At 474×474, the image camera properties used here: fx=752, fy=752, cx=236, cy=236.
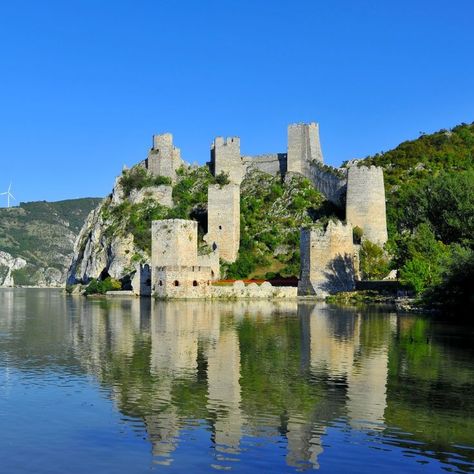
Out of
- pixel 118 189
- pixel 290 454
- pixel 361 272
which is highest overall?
pixel 118 189

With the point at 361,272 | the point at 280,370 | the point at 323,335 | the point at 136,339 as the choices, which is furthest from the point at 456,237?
the point at 280,370

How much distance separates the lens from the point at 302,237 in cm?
4478

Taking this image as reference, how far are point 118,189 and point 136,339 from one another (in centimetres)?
4007

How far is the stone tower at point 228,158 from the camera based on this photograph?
60.8m

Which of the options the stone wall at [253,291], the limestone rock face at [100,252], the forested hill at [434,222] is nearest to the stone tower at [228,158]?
the limestone rock face at [100,252]

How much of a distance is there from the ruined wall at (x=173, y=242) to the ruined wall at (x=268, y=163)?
15600mm

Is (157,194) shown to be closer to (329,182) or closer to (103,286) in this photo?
(103,286)

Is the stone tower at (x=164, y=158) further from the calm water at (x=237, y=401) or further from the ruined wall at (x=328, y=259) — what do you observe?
the calm water at (x=237, y=401)

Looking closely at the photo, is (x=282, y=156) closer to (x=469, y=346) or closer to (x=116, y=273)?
(x=116, y=273)

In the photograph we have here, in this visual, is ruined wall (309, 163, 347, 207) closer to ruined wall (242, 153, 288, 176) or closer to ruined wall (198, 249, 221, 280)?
ruined wall (242, 153, 288, 176)

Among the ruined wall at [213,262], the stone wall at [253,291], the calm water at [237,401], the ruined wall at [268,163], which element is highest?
the ruined wall at [268,163]

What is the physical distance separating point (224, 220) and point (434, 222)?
15415 millimetres

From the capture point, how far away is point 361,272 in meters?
47.7

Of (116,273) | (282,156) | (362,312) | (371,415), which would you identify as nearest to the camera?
(371,415)
